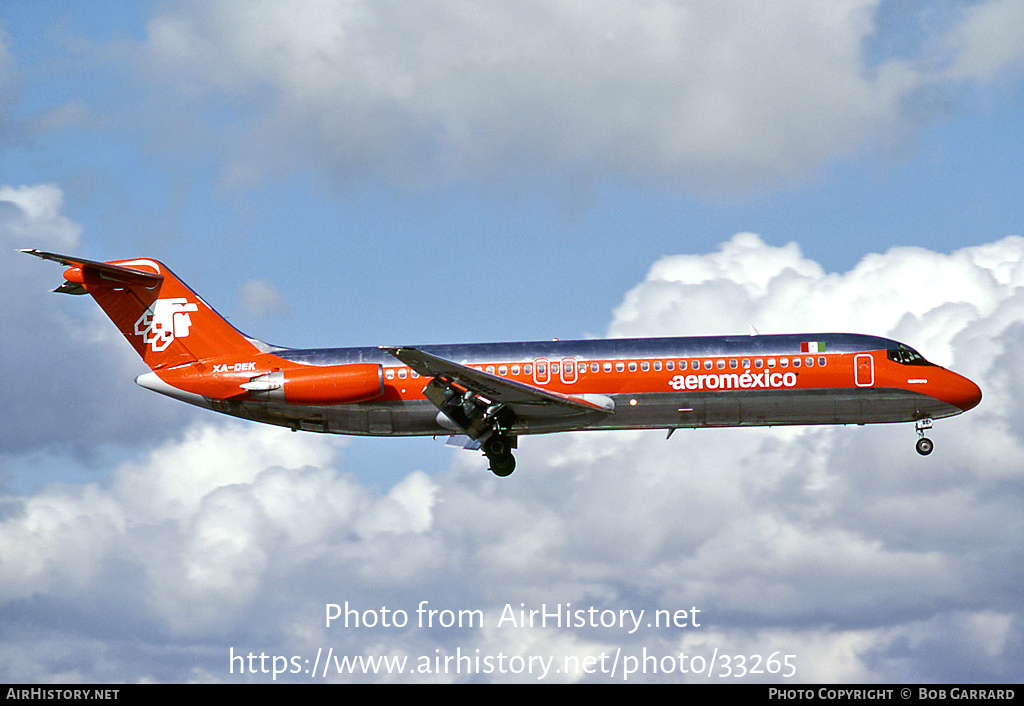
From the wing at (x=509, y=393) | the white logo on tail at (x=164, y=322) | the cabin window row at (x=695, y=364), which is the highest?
the white logo on tail at (x=164, y=322)

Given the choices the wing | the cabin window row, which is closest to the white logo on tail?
the wing

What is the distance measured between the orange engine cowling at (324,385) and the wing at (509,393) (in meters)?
2.55

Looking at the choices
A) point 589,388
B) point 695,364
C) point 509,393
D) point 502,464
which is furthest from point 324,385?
point 695,364

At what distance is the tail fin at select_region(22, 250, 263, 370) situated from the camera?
44.5 metres

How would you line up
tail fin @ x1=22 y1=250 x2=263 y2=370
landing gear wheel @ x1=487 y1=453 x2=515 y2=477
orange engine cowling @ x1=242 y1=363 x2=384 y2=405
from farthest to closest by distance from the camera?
1. tail fin @ x1=22 y1=250 x2=263 y2=370
2. landing gear wheel @ x1=487 y1=453 x2=515 y2=477
3. orange engine cowling @ x1=242 y1=363 x2=384 y2=405

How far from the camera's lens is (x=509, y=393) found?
40156 mm

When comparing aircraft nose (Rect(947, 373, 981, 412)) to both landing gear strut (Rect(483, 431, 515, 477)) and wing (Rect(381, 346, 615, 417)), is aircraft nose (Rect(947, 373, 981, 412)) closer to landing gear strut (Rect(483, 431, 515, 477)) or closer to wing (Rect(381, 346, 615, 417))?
wing (Rect(381, 346, 615, 417))

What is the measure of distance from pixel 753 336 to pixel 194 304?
2005cm

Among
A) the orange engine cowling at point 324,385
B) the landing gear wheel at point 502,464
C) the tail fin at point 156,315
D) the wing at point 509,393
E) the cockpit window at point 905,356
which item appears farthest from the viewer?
the tail fin at point 156,315

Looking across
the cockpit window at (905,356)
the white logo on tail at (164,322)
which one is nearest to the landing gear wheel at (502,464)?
the white logo on tail at (164,322)

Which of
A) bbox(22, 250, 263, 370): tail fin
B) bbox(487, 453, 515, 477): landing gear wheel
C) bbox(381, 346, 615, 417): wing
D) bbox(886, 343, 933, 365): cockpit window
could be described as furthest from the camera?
bbox(22, 250, 263, 370): tail fin

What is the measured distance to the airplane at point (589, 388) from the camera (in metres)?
40.7

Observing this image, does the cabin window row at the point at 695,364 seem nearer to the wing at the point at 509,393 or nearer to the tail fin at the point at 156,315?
the wing at the point at 509,393
